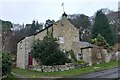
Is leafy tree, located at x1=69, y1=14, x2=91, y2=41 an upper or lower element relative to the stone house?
upper

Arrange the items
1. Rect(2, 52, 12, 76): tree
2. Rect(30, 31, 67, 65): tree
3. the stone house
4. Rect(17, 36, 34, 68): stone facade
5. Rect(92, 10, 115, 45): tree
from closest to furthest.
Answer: Rect(2, 52, 12, 76): tree < Rect(30, 31, 67, 65): tree < the stone house < Rect(17, 36, 34, 68): stone facade < Rect(92, 10, 115, 45): tree

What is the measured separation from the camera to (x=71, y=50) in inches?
1779

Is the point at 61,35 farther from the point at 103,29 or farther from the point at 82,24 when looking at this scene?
the point at 82,24

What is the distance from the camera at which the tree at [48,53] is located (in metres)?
37.3

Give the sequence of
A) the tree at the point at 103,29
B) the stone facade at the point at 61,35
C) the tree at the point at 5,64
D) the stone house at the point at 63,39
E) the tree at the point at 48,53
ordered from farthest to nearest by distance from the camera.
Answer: the tree at the point at 103,29 < the stone facade at the point at 61,35 < the stone house at the point at 63,39 < the tree at the point at 48,53 < the tree at the point at 5,64

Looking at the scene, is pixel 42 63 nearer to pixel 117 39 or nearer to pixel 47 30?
pixel 47 30

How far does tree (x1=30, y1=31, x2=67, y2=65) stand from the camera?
37.3 meters

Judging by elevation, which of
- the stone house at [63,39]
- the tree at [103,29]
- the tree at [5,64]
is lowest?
the tree at [5,64]

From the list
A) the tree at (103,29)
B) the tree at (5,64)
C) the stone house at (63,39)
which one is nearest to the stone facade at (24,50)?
the stone house at (63,39)

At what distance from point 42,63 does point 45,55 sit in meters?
1.22

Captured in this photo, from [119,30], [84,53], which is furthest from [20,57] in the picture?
[119,30]

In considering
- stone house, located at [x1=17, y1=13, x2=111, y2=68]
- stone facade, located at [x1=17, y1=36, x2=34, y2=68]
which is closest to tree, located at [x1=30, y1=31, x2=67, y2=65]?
stone house, located at [x1=17, y1=13, x2=111, y2=68]

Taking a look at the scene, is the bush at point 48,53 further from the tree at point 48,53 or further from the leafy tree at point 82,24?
the leafy tree at point 82,24

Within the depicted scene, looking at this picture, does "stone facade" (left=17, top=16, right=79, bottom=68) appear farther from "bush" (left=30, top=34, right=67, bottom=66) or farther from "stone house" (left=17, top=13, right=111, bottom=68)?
"bush" (left=30, top=34, right=67, bottom=66)
